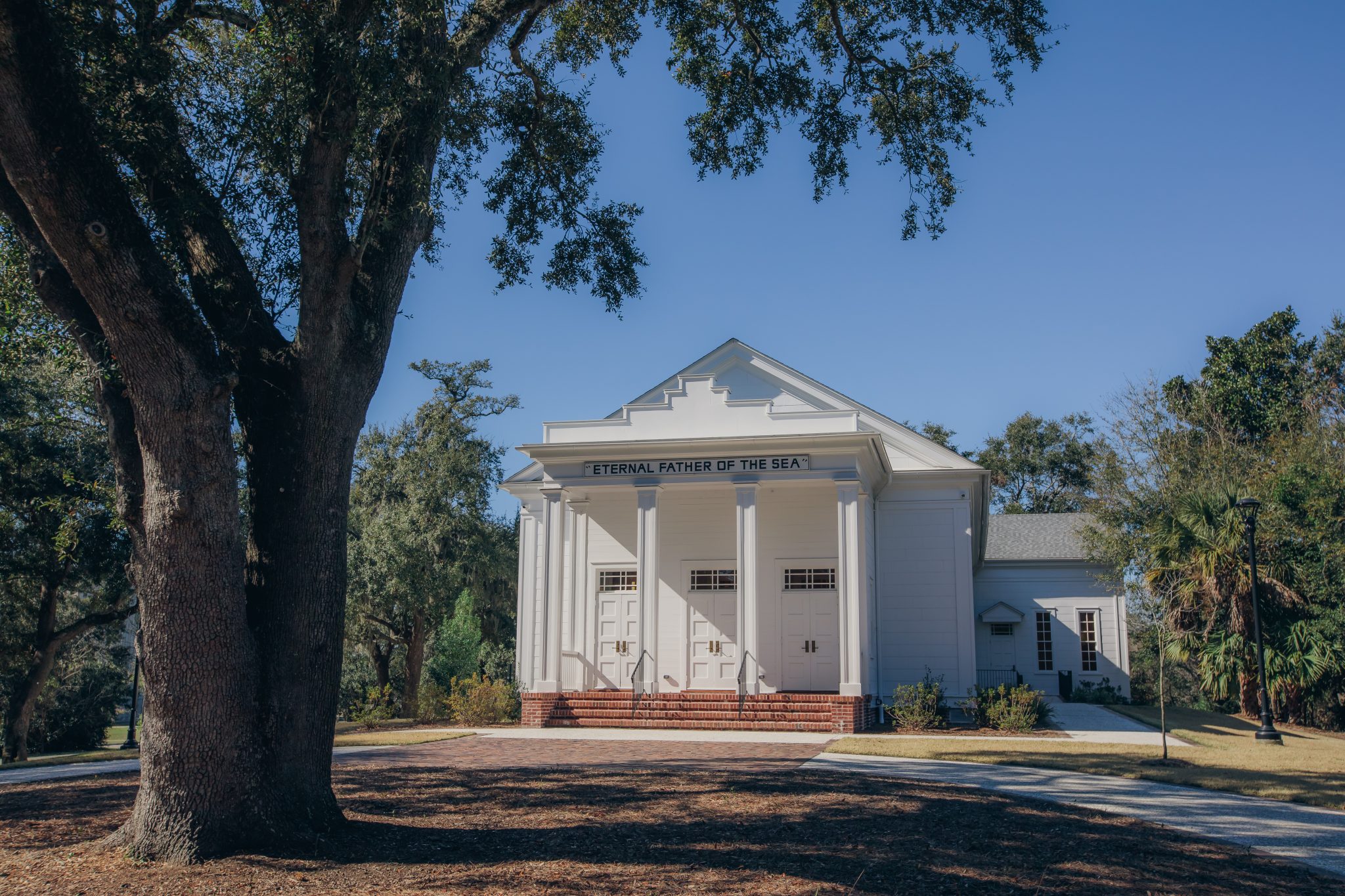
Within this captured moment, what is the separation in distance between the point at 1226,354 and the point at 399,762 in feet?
125

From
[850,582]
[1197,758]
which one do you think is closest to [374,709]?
[850,582]

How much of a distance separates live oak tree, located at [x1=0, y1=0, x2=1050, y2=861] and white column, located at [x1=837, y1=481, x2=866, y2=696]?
11.4 metres

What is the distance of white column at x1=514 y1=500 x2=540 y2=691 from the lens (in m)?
24.9

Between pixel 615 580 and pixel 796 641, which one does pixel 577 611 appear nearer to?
pixel 615 580

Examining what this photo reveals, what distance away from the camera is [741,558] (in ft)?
63.1

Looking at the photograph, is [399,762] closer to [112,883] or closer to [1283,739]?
[112,883]

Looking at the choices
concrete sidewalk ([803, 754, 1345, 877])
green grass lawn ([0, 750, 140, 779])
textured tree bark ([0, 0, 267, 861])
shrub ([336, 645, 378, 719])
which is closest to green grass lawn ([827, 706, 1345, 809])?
concrete sidewalk ([803, 754, 1345, 877])

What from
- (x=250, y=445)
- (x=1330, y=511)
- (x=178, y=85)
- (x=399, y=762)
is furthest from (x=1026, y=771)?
(x=1330, y=511)

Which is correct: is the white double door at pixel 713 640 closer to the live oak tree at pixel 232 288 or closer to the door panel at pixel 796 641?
the door panel at pixel 796 641

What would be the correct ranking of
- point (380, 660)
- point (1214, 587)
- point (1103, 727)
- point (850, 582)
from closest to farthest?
point (850, 582)
point (1103, 727)
point (1214, 587)
point (380, 660)

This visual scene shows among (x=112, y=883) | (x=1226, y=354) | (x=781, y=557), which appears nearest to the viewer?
(x=112, y=883)

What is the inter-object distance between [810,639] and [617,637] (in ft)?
14.3

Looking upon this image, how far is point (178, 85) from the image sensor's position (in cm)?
846

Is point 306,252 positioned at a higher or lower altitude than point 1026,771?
higher
